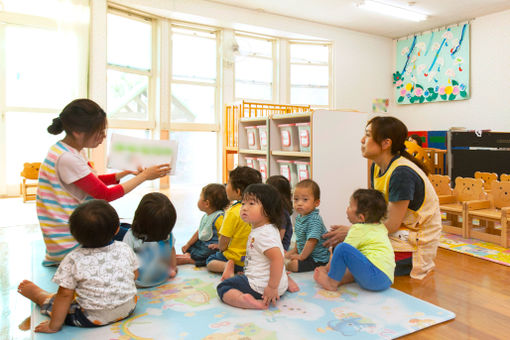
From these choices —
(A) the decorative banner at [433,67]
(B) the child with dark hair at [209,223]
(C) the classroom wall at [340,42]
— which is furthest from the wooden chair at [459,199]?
(C) the classroom wall at [340,42]

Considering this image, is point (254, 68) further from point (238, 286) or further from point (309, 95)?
point (238, 286)

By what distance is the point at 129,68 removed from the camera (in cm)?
645

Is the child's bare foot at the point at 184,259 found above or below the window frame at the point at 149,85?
below

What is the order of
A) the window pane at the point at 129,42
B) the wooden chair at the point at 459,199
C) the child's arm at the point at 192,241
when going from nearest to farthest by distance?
the child's arm at the point at 192,241 → the wooden chair at the point at 459,199 → the window pane at the point at 129,42

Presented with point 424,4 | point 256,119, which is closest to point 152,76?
point 256,119

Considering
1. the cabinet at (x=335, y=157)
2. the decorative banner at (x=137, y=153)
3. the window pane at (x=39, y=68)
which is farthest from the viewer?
the window pane at (x=39, y=68)

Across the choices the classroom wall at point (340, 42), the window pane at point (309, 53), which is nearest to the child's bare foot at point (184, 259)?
the classroom wall at point (340, 42)

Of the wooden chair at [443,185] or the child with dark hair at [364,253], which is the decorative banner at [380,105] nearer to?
the wooden chair at [443,185]

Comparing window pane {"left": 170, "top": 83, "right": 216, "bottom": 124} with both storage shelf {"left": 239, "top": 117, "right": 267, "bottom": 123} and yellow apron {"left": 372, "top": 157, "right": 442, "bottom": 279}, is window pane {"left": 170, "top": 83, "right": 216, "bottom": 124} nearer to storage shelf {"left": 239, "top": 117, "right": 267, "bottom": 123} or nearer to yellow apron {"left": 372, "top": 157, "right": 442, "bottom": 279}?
storage shelf {"left": 239, "top": 117, "right": 267, "bottom": 123}

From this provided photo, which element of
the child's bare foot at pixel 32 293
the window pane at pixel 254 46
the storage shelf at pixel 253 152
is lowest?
the child's bare foot at pixel 32 293

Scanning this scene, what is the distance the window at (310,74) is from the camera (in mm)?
8023

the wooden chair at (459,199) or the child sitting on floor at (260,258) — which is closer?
the child sitting on floor at (260,258)

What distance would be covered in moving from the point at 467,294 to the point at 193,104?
592cm

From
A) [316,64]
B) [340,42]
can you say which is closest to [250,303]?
[316,64]
